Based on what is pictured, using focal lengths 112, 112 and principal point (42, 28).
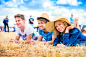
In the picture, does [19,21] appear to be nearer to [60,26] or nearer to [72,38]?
[60,26]

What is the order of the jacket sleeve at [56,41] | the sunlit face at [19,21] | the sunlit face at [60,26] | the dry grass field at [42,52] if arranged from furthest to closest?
the sunlit face at [19,21]
the jacket sleeve at [56,41]
the sunlit face at [60,26]
the dry grass field at [42,52]

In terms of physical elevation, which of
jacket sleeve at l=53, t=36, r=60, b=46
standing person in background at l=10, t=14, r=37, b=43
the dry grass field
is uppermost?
standing person in background at l=10, t=14, r=37, b=43

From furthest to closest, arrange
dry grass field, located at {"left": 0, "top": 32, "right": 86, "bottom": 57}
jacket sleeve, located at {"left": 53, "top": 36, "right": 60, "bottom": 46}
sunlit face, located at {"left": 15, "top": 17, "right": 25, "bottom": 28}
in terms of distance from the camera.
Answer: sunlit face, located at {"left": 15, "top": 17, "right": 25, "bottom": 28}
jacket sleeve, located at {"left": 53, "top": 36, "right": 60, "bottom": 46}
dry grass field, located at {"left": 0, "top": 32, "right": 86, "bottom": 57}

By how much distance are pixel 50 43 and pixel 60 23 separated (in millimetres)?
1159

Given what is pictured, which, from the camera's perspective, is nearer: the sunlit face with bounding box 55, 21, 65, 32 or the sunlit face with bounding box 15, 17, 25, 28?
the sunlit face with bounding box 55, 21, 65, 32

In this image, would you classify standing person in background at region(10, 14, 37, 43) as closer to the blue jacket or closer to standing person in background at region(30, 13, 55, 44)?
standing person in background at region(30, 13, 55, 44)

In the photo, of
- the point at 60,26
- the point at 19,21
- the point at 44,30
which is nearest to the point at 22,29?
the point at 19,21

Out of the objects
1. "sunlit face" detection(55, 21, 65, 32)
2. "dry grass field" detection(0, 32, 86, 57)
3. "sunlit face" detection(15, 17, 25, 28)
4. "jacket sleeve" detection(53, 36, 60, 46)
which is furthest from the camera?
"sunlit face" detection(15, 17, 25, 28)

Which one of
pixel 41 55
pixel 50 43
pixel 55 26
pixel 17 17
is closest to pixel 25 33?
pixel 17 17

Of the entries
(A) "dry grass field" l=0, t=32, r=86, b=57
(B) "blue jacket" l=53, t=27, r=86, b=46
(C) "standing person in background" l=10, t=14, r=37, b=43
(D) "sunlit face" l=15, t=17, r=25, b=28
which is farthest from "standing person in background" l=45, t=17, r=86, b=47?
(D) "sunlit face" l=15, t=17, r=25, b=28

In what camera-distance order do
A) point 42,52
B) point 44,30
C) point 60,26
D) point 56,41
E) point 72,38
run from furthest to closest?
1. point 44,30
2. point 56,41
3. point 72,38
4. point 60,26
5. point 42,52

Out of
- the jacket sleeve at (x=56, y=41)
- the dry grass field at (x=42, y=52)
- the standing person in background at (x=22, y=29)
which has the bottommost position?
the dry grass field at (x=42, y=52)

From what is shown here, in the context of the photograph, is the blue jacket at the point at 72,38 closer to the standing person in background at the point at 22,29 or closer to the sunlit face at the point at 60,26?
the sunlit face at the point at 60,26

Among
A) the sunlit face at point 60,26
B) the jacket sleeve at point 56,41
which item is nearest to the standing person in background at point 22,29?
the jacket sleeve at point 56,41
